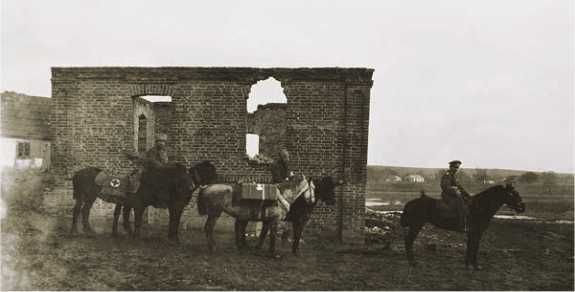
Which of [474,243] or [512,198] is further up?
[512,198]

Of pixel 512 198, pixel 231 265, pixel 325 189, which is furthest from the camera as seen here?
pixel 325 189

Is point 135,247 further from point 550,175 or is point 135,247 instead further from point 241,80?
point 550,175

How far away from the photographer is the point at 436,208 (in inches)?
408

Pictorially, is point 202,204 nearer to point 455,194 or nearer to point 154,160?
point 154,160

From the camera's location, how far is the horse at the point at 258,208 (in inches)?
408

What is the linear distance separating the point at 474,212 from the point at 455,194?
22.0 inches

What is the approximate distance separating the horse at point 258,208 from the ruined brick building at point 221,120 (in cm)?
213

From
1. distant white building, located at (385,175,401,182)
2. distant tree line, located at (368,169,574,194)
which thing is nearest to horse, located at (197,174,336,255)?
distant tree line, located at (368,169,574,194)

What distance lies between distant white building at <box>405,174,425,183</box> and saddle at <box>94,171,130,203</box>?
38.9 m

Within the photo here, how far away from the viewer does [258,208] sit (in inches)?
Answer: 409

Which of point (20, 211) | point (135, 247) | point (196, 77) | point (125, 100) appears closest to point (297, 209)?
point (135, 247)

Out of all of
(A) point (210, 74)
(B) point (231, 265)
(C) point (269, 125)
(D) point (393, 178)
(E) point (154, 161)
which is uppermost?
(A) point (210, 74)

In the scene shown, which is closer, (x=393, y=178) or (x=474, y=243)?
(x=474, y=243)

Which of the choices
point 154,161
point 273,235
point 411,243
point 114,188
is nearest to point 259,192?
point 273,235
